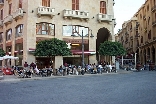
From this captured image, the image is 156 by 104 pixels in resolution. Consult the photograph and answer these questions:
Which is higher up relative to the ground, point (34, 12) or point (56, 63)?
point (34, 12)

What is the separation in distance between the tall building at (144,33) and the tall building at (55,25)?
14677 millimetres

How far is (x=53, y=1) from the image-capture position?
31.2 meters

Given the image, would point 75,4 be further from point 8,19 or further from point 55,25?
point 8,19

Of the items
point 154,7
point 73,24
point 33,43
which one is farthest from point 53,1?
point 154,7

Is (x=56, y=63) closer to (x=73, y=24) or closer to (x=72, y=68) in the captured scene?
(x=72, y=68)

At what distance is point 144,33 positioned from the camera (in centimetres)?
5338

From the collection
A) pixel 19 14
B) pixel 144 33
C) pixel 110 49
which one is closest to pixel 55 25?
pixel 19 14

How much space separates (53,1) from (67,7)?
2168 millimetres

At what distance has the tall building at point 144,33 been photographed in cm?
4684

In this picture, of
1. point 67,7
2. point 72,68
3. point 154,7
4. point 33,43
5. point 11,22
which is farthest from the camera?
point 154,7

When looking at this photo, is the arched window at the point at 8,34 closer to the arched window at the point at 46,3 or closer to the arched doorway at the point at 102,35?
the arched window at the point at 46,3

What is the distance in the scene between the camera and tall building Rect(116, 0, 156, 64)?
46.8 m

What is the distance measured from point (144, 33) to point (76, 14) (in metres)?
26.5

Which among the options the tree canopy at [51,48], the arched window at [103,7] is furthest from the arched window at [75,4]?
the tree canopy at [51,48]
